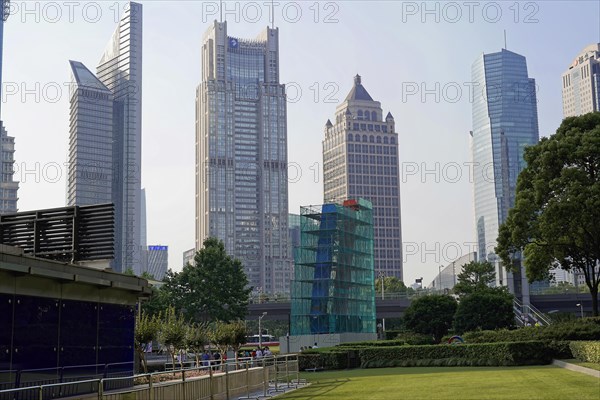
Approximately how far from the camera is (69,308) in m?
28.3

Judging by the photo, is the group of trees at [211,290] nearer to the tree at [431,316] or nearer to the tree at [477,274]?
the tree at [431,316]

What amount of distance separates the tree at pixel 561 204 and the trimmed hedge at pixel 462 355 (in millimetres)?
9676

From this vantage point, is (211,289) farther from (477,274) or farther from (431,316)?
(477,274)

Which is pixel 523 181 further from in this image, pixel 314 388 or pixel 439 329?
pixel 439 329

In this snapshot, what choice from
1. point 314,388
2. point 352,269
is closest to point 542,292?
point 352,269

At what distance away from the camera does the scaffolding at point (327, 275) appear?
87.2m

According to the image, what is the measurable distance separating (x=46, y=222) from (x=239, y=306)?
67043 mm

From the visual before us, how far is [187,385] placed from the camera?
1006 inches

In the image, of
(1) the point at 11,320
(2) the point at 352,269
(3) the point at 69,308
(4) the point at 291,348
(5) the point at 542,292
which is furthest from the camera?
(5) the point at 542,292

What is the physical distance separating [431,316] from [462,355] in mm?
44259

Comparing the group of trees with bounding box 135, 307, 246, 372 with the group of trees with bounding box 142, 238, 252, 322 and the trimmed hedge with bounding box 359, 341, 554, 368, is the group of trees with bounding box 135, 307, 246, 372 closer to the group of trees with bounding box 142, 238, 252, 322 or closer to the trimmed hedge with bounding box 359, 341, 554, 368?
the trimmed hedge with bounding box 359, 341, 554, 368

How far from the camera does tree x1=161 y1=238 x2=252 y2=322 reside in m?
98.9

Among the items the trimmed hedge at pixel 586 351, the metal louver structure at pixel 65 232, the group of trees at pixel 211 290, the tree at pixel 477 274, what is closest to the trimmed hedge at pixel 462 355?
the trimmed hedge at pixel 586 351

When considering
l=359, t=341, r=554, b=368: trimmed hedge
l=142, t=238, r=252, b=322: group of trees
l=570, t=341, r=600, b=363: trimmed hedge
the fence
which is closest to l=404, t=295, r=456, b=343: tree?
l=142, t=238, r=252, b=322: group of trees
